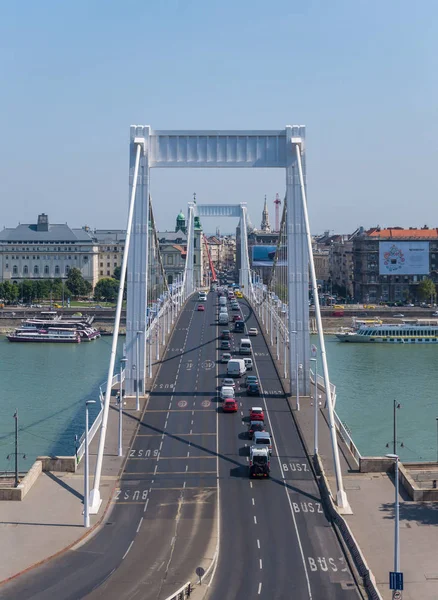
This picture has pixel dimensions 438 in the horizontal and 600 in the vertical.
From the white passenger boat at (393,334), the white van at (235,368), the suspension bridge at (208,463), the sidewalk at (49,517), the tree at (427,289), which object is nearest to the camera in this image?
the suspension bridge at (208,463)

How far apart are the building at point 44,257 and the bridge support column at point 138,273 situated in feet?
294

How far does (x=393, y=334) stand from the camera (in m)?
82.3

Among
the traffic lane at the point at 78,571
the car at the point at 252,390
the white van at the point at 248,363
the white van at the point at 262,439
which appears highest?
the white van at the point at 248,363

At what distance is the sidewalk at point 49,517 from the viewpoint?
1967cm

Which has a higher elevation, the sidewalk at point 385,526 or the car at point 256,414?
the car at point 256,414

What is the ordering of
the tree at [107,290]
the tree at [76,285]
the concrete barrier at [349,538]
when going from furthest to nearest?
the tree at [76,285] < the tree at [107,290] < the concrete barrier at [349,538]

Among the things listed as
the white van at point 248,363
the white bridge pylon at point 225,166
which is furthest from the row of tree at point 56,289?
the white bridge pylon at point 225,166

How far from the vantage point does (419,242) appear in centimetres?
10569

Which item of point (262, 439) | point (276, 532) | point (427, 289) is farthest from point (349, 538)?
point (427, 289)

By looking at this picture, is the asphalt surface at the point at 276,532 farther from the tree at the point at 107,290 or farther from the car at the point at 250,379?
the tree at the point at 107,290

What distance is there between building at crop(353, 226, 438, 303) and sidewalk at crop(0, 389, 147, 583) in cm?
8298

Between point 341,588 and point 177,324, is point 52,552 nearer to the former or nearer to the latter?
point 341,588

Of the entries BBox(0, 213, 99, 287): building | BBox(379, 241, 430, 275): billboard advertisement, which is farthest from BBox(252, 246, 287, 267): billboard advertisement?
BBox(379, 241, 430, 275): billboard advertisement

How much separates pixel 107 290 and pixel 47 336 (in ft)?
97.2
